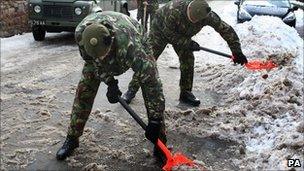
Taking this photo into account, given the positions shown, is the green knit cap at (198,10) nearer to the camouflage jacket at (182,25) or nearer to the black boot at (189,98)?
the camouflage jacket at (182,25)

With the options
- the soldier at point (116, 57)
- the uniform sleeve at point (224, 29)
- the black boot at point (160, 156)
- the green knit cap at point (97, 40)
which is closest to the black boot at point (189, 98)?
the uniform sleeve at point (224, 29)

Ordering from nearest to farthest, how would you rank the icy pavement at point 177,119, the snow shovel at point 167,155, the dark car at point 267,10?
1. the snow shovel at point 167,155
2. the icy pavement at point 177,119
3. the dark car at point 267,10

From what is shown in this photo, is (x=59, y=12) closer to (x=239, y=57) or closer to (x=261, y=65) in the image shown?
(x=261, y=65)

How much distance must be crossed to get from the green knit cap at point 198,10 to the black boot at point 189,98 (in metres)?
1.41

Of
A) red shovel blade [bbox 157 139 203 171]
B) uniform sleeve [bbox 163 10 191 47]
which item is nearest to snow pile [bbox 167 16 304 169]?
red shovel blade [bbox 157 139 203 171]

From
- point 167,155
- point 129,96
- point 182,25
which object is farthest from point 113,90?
point 129,96

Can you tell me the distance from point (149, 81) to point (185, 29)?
2148mm

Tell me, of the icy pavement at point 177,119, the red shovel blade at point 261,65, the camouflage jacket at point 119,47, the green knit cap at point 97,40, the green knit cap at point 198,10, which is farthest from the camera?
the red shovel blade at point 261,65

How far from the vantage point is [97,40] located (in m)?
4.07

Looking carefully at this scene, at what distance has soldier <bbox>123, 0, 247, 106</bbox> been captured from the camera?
6062 millimetres

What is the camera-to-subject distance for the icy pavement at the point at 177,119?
5070 mm

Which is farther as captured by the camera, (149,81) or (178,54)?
(178,54)

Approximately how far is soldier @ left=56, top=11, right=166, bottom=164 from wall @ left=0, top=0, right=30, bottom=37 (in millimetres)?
9008

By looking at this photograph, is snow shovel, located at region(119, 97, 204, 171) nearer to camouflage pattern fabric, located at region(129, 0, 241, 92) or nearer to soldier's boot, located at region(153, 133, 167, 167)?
soldier's boot, located at region(153, 133, 167, 167)
